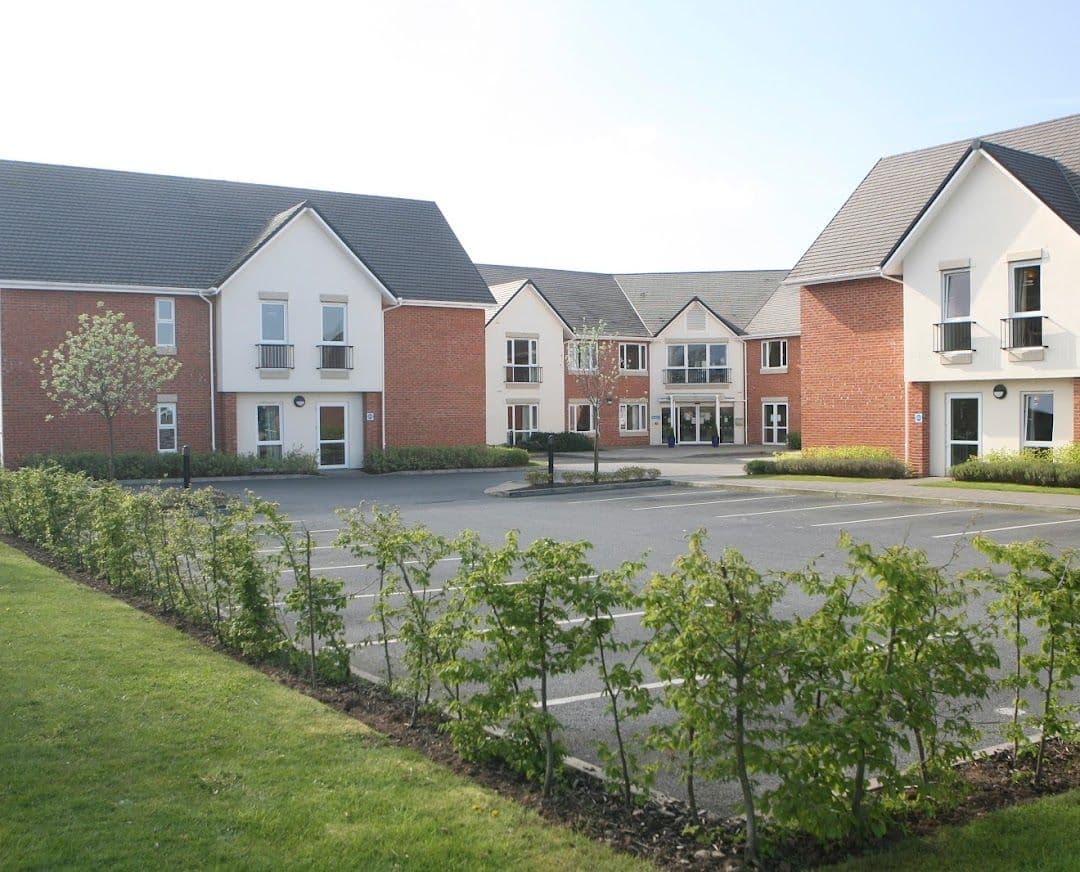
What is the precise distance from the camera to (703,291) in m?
59.5

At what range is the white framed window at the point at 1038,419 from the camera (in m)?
25.5

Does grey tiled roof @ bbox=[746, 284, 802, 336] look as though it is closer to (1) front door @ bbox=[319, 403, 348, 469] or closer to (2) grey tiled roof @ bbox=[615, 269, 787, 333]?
(2) grey tiled roof @ bbox=[615, 269, 787, 333]

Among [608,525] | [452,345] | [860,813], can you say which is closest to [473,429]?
Answer: [452,345]

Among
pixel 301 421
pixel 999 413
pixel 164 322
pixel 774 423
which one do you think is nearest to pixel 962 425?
pixel 999 413

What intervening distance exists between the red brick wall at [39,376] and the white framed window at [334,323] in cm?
387

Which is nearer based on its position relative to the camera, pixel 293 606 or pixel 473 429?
pixel 293 606

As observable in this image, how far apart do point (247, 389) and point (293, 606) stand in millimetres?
27166

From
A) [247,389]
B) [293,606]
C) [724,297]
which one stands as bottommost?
[293,606]

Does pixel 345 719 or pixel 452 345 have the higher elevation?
pixel 452 345

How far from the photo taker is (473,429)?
126 feet

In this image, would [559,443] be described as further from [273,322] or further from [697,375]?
[273,322]

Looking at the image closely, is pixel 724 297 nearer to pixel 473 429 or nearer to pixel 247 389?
pixel 473 429

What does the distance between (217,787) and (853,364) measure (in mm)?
26698

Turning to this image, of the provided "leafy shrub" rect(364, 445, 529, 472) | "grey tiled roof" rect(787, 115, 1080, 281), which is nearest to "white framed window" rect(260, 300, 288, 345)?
"leafy shrub" rect(364, 445, 529, 472)
